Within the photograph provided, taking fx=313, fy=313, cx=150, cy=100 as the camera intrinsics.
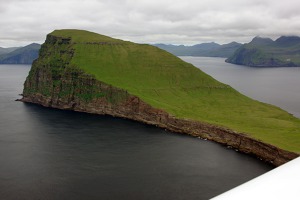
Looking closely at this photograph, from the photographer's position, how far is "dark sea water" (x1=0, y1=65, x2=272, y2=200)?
Answer: 96.6 m

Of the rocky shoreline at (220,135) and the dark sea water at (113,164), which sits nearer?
the dark sea water at (113,164)

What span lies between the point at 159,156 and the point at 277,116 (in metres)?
99.5

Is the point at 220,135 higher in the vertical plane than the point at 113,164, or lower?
higher

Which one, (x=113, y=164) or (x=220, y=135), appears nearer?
(x=113, y=164)

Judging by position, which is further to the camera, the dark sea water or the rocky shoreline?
the rocky shoreline

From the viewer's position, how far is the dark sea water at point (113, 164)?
96.6 m

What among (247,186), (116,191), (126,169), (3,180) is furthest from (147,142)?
(247,186)

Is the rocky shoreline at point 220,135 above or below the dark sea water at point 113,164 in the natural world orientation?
above

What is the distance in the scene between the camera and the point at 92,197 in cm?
9144

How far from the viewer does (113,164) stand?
11931 centimetres

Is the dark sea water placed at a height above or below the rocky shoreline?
below

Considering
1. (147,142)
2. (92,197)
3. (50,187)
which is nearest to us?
(92,197)

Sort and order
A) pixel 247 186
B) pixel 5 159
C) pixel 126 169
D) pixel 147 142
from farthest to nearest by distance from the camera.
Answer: pixel 147 142, pixel 5 159, pixel 126 169, pixel 247 186

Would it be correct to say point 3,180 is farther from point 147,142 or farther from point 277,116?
point 277,116
